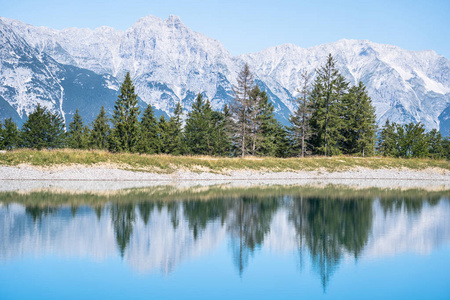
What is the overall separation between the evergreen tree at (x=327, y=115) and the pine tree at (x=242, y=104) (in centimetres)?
1178

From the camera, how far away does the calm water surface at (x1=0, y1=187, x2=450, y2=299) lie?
14.2 meters

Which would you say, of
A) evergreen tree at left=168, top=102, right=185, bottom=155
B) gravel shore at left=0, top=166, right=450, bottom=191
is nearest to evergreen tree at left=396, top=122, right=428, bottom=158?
gravel shore at left=0, top=166, right=450, bottom=191

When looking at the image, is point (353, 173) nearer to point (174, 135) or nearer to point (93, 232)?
point (174, 135)

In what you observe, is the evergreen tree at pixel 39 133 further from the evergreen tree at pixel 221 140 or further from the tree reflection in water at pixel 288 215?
the tree reflection in water at pixel 288 215

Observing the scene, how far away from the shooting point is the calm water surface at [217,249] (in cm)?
1418

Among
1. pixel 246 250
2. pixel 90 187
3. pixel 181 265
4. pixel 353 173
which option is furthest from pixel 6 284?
pixel 353 173

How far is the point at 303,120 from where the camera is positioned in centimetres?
7756

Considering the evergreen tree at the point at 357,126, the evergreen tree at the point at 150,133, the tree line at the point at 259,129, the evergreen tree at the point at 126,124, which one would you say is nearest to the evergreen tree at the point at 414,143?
the tree line at the point at 259,129

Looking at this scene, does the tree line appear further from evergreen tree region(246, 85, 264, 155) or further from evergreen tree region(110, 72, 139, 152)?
evergreen tree region(110, 72, 139, 152)

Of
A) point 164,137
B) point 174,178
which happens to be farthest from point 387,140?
point 174,178

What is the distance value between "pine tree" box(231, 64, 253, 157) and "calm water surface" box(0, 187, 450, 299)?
135ft

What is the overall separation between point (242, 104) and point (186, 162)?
20.6m

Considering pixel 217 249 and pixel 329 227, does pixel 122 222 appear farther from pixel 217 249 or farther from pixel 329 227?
pixel 329 227

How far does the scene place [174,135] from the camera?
85.4m
